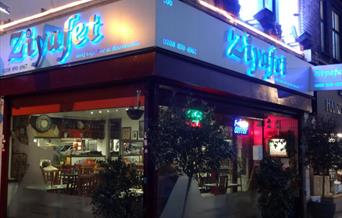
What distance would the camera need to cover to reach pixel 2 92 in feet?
36.3

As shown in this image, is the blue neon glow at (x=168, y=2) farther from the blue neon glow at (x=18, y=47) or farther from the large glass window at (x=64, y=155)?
the blue neon glow at (x=18, y=47)

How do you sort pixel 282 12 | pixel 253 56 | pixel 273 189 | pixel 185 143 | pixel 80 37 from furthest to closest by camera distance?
pixel 282 12 < pixel 253 56 < pixel 273 189 < pixel 80 37 < pixel 185 143

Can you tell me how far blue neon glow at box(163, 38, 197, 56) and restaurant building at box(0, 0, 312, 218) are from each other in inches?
0.9

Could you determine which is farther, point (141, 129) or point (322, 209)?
point (322, 209)

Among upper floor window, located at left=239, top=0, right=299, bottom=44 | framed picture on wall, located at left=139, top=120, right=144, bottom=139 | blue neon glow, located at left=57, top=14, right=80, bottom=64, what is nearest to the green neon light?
framed picture on wall, located at left=139, top=120, right=144, bottom=139

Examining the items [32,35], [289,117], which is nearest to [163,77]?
[32,35]

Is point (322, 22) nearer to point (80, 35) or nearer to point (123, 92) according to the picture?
point (123, 92)

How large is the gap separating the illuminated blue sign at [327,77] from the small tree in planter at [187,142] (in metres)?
7.33

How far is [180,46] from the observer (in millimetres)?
8758

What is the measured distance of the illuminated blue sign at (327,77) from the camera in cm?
1355

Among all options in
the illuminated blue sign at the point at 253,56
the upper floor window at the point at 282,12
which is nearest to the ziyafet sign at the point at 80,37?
the illuminated blue sign at the point at 253,56

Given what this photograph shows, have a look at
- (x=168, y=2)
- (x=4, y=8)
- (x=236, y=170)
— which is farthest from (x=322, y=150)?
(x=4, y=8)

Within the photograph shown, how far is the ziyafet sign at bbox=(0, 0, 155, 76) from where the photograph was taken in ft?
27.5

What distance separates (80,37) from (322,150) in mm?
7460
